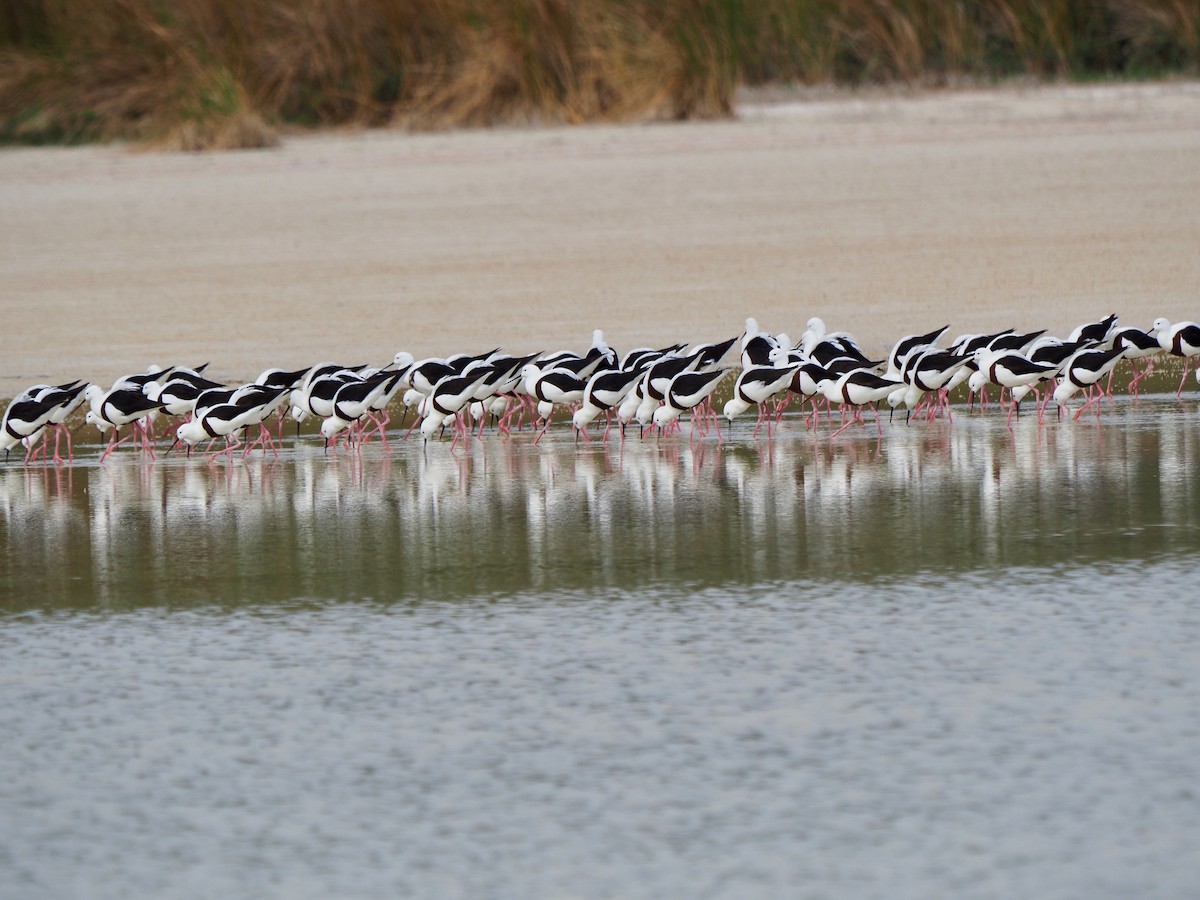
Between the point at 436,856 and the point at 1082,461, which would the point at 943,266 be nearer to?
the point at 1082,461

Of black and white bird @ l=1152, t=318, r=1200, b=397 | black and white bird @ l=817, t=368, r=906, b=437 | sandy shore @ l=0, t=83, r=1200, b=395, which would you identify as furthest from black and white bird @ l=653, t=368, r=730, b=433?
sandy shore @ l=0, t=83, r=1200, b=395

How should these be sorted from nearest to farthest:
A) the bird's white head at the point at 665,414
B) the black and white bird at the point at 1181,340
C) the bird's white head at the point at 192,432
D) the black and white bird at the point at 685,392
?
the black and white bird at the point at 685,392 → the bird's white head at the point at 665,414 → the bird's white head at the point at 192,432 → the black and white bird at the point at 1181,340

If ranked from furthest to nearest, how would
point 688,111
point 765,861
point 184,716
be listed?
point 688,111
point 184,716
point 765,861

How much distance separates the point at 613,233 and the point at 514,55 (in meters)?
7.05

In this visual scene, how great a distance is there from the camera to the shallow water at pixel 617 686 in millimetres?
5445

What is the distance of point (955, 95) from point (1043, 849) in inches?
869

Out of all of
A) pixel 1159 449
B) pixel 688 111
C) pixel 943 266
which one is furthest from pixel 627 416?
pixel 688 111

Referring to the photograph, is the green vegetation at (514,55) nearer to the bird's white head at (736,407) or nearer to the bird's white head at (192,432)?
the bird's white head at (736,407)

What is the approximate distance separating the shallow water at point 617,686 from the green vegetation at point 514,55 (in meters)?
15.8

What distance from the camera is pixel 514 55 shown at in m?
26.4

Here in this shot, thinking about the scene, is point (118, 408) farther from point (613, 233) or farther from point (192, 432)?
point (613, 233)

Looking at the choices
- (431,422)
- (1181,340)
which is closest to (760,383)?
(431,422)

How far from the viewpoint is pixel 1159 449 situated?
37.4ft

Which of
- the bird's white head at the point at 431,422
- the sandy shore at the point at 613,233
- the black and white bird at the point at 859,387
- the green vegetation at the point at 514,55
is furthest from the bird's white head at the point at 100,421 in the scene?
the green vegetation at the point at 514,55
